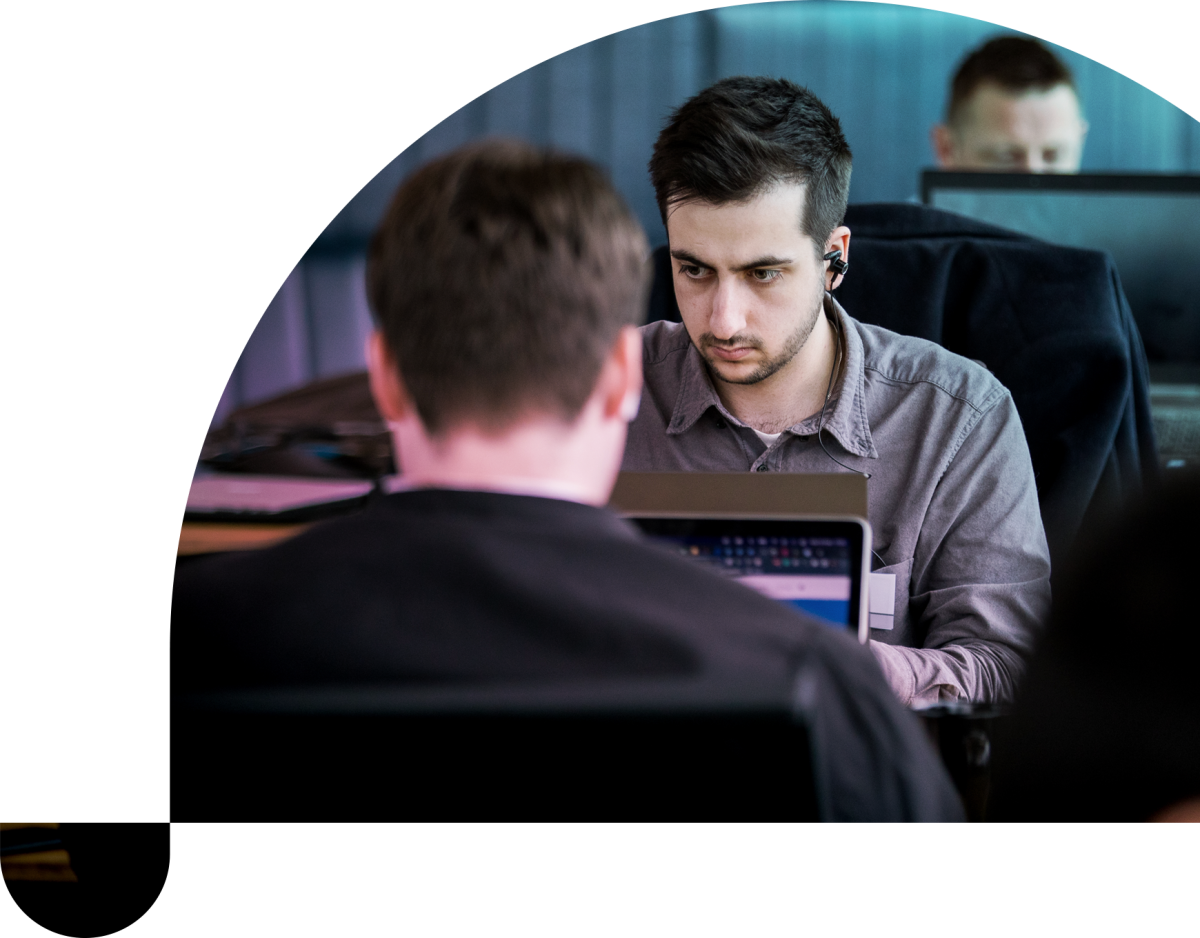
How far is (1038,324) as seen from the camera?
160cm

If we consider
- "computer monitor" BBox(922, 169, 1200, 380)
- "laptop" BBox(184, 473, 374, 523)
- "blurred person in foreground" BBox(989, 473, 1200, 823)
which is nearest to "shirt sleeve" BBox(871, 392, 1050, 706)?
"blurred person in foreground" BBox(989, 473, 1200, 823)

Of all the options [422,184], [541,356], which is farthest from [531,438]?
[422,184]

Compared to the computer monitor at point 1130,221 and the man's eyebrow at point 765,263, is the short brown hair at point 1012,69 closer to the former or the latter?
Answer: the computer monitor at point 1130,221

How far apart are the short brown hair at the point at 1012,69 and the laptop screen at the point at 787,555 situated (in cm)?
189

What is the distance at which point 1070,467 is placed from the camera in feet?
5.04

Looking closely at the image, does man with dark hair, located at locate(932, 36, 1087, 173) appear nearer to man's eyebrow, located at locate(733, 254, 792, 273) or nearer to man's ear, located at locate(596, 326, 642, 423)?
man's eyebrow, located at locate(733, 254, 792, 273)

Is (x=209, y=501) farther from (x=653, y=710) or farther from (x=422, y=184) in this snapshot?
(x=653, y=710)

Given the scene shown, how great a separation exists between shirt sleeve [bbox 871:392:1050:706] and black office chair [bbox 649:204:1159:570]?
0.20 metres

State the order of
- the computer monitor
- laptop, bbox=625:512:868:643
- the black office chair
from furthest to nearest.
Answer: the computer monitor < the black office chair < laptop, bbox=625:512:868:643

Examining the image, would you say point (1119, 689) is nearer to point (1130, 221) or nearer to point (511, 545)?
point (511, 545)

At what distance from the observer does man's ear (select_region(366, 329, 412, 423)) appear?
2.57 feet

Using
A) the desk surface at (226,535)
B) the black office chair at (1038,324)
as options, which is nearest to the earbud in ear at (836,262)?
the black office chair at (1038,324)

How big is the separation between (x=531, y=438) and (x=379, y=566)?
0.14 metres

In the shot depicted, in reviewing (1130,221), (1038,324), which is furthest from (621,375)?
(1130,221)
